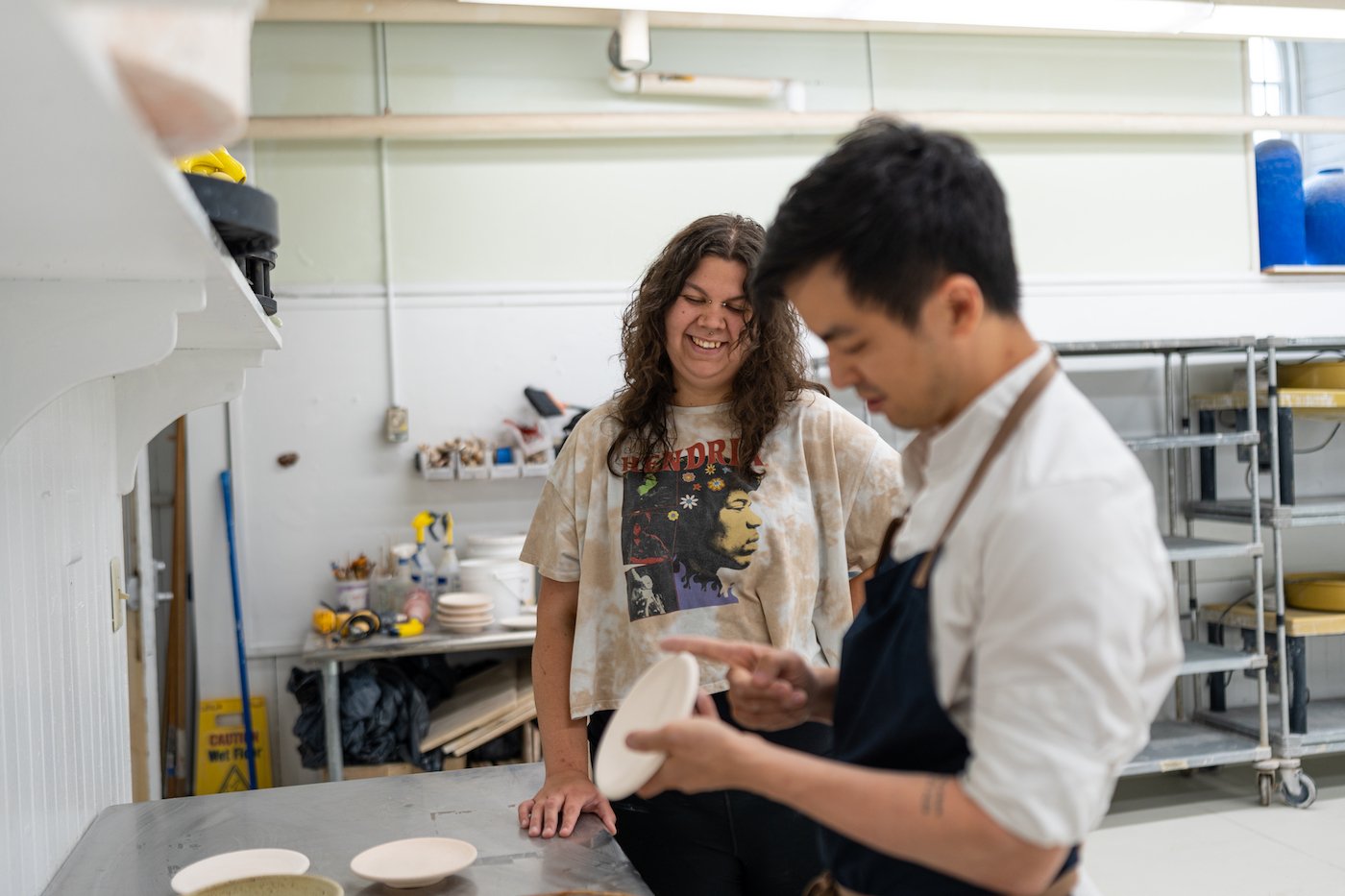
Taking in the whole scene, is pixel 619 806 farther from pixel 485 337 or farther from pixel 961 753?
pixel 485 337

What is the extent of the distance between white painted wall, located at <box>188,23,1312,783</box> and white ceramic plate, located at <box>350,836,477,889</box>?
2755 millimetres

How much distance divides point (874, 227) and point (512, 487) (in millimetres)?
3484

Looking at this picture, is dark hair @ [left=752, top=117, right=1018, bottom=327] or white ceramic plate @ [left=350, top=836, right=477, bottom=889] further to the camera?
white ceramic plate @ [left=350, top=836, right=477, bottom=889]

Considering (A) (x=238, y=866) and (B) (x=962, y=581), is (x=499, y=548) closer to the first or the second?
(A) (x=238, y=866)

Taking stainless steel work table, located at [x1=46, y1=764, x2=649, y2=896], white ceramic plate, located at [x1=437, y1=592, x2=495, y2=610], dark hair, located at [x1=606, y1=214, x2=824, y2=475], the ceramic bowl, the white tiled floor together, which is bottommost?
the white tiled floor

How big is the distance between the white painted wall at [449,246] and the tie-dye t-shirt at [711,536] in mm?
2493

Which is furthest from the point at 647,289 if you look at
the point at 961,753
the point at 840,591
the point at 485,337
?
the point at 485,337

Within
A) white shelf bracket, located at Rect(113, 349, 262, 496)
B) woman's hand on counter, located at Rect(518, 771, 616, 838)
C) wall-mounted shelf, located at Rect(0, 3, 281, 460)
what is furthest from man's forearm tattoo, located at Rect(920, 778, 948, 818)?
white shelf bracket, located at Rect(113, 349, 262, 496)

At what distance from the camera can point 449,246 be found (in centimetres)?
425

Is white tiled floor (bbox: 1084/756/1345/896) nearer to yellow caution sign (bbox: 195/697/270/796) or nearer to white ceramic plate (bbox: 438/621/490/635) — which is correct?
white ceramic plate (bbox: 438/621/490/635)

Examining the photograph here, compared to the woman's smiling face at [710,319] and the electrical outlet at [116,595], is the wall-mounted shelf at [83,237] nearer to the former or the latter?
the woman's smiling face at [710,319]

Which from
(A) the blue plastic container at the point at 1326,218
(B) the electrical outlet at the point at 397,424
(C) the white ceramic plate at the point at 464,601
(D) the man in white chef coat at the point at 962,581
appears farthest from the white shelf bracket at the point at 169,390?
(A) the blue plastic container at the point at 1326,218

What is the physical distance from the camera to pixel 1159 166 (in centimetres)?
474

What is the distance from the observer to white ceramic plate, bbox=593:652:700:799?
1064 millimetres
